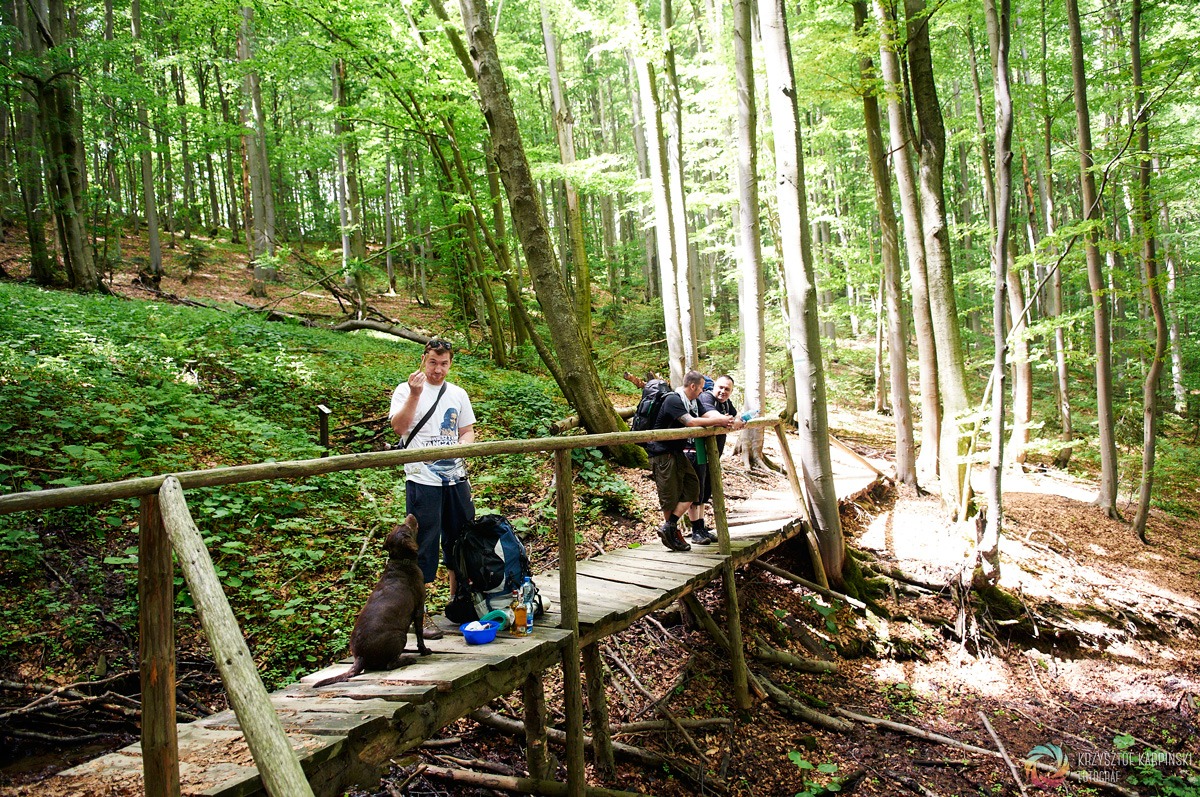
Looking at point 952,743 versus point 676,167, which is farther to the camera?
point 676,167

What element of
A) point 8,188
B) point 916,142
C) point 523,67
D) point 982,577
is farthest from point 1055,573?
point 8,188

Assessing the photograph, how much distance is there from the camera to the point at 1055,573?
25.5 ft

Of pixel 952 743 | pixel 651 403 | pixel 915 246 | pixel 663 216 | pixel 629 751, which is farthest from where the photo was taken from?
pixel 663 216

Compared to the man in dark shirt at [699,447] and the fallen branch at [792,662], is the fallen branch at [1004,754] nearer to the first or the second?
the fallen branch at [792,662]

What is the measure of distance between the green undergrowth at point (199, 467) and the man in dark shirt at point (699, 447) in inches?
68.4

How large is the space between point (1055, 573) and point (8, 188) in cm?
3012

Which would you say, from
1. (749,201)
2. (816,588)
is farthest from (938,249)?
(816,588)

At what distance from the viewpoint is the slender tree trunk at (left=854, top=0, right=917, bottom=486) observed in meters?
9.70

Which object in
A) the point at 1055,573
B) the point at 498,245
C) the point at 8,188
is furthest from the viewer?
the point at 8,188

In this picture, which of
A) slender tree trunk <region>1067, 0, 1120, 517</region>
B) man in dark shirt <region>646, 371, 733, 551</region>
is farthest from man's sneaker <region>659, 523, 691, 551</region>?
slender tree trunk <region>1067, 0, 1120, 517</region>

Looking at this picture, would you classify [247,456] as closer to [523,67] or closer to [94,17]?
[523,67]

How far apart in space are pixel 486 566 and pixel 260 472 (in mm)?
1818

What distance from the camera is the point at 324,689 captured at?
3051mm

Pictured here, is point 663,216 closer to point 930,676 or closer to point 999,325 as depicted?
point 999,325
